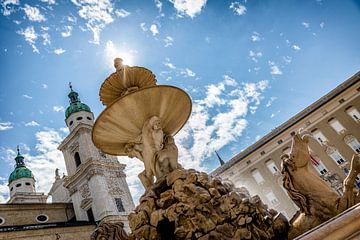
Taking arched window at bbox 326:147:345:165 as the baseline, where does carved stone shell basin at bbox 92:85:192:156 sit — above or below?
below

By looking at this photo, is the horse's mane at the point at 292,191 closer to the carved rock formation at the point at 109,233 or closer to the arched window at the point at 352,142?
the carved rock formation at the point at 109,233

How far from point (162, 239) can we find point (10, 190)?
5153 centimetres

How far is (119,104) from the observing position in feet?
18.9

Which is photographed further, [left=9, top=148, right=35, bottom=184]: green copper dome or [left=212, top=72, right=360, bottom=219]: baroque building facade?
[left=9, top=148, right=35, bottom=184]: green copper dome

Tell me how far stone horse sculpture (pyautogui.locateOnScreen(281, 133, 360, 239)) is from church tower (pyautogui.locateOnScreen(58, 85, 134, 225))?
28.1 meters

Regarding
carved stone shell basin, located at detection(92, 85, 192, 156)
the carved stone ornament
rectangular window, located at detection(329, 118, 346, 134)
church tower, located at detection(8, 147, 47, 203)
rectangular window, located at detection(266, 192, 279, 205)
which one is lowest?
carved stone shell basin, located at detection(92, 85, 192, 156)

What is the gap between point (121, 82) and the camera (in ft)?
22.1

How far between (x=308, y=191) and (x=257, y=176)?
1196 inches

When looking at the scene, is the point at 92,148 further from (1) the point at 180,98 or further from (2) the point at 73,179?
(1) the point at 180,98

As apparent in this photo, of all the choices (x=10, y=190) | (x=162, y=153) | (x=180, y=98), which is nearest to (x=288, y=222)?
(x=162, y=153)

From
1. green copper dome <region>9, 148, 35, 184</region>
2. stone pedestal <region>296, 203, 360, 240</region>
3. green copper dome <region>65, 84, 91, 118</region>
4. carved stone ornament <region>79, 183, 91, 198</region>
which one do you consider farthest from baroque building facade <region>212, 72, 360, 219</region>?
green copper dome <region>9, 148, 35, 184</region>

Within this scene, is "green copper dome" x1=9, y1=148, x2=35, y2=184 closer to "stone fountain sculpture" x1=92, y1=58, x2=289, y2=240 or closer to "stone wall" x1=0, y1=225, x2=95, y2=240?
"stone wall" x1=0, y1=225, x2=95, y2=240

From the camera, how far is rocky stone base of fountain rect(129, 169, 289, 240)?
158 inches

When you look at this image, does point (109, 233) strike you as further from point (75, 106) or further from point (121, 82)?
point (75, 106)
